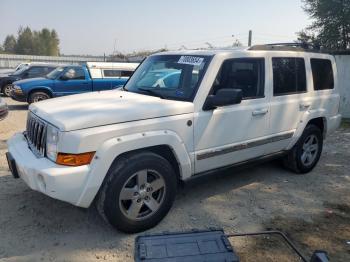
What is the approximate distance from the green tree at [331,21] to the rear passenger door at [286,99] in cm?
1224

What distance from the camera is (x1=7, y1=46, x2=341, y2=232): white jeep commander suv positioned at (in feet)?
10.9

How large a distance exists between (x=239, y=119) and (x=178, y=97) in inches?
32.7

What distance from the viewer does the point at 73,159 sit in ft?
10.7

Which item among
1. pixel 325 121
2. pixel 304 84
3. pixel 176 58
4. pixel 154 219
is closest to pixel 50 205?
pixel 154 219

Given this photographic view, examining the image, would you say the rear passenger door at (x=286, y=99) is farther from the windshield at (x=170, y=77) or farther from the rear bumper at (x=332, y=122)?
the windshield at (x=170, y=77)

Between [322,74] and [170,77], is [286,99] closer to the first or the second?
[322,74]

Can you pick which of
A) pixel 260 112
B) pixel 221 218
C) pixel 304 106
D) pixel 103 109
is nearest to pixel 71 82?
pixel 304 106

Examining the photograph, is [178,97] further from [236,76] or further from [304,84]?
[304,84]

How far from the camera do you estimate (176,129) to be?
3828 millimetres

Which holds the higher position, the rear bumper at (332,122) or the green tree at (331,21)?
the green tree at (331,21)

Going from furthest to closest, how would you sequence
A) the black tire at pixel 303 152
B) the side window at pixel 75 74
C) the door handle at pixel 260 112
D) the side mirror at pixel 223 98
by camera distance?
the side window at pixel 75 74 → the black tire at pixel 303 152 → the door handle at pixel 260 112 → the side mirror at pixel 223 98

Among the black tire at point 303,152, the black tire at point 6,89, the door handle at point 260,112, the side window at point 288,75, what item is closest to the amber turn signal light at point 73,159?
the door handle at point 260,112

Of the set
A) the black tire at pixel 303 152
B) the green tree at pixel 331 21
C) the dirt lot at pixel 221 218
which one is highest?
the green tree at pixel 331 21

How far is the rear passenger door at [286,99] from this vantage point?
4852mm
